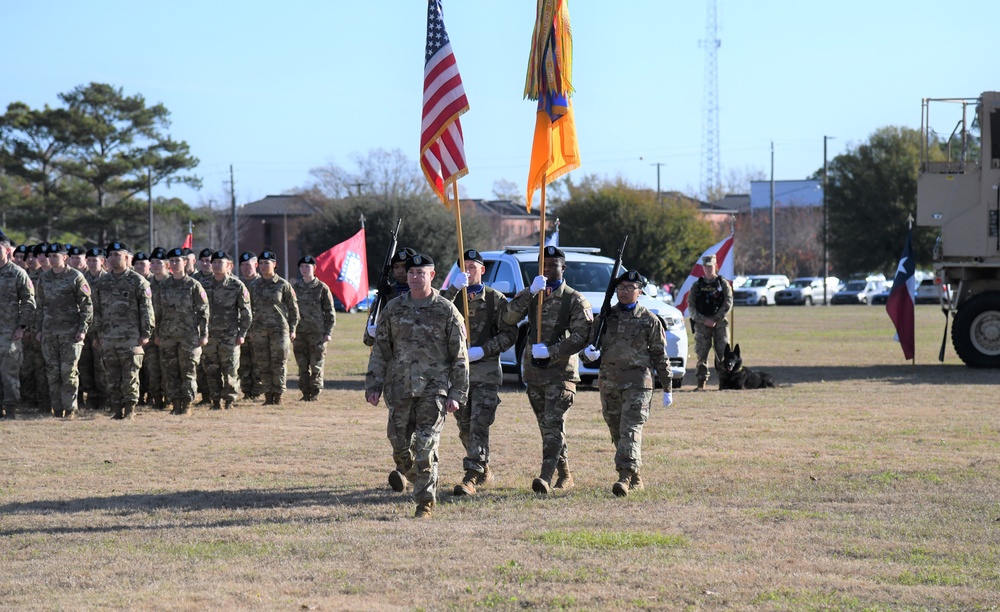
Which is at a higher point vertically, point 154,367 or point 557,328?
point 557,328

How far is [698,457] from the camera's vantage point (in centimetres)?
1155

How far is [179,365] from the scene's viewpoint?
50.5 ft

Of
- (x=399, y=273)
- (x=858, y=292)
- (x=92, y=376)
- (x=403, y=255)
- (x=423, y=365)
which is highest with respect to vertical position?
(x=403, y=255)

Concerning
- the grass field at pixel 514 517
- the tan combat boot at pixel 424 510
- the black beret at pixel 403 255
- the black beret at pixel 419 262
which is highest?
the black beret at pixel 403 255

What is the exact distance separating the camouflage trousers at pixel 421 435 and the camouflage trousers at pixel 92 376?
332 inches

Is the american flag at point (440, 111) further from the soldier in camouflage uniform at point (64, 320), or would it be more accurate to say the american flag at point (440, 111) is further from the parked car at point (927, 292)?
the parked car at point (927, 292)

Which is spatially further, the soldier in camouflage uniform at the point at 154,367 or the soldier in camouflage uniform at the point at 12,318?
the soldier in camouflage uniform at the point at 154,367

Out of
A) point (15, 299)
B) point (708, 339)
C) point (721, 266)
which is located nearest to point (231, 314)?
point (15, 299)

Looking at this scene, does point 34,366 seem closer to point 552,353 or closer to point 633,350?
point 552,353

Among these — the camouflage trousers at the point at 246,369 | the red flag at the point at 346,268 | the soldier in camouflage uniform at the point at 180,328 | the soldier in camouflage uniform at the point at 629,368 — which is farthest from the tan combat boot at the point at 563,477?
the red flag at the point at 346,268

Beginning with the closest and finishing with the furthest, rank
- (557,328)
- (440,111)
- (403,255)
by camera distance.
Result: (557,328) → (403,255) → (440,111)

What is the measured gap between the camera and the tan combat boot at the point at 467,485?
31.8 ft

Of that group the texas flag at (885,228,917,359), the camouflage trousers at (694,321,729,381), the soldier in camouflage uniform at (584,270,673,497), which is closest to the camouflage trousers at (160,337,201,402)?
the soldier in camouflage uniform at (584,270,673,497)

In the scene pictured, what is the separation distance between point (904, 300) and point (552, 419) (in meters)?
12.1
